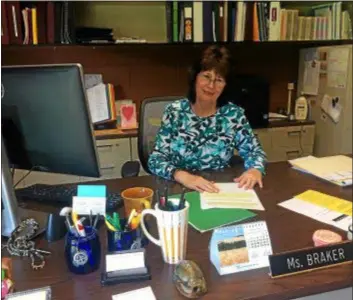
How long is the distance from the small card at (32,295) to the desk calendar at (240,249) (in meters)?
0.34

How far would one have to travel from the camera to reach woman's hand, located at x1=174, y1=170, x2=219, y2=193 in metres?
1.29

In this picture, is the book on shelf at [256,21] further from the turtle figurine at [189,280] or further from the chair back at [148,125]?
the turtle figurine at [189,280]

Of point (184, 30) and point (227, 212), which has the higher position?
point (184, 30)

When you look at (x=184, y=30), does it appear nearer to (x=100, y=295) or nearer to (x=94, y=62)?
(x=94, y=62)

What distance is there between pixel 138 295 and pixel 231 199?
54 cm

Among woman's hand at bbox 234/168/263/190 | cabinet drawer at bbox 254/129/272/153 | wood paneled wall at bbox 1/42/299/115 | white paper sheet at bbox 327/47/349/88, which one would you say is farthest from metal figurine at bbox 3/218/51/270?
white paper sheet at bbox 327/47/349/88

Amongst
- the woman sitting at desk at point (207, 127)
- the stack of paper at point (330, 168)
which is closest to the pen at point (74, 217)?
the woman sitting at desk at point (207, 127)

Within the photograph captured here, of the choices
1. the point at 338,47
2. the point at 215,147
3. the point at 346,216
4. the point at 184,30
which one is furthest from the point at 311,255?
the point at 338,47

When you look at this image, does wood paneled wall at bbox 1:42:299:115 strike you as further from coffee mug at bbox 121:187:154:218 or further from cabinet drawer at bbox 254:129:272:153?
coffee mug at bbox 121:187:154:218

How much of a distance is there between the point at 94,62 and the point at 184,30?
0.70 meters

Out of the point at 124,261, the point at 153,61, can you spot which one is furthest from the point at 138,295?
the point at 153,61

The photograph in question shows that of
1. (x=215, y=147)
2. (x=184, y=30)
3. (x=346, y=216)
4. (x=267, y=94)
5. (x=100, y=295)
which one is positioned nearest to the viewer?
(x=100, y=295)

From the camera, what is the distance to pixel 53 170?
3.81ft

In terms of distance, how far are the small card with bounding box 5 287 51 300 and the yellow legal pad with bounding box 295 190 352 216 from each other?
80 cm
